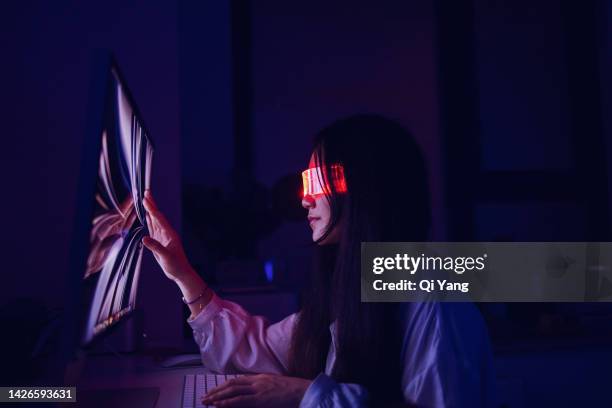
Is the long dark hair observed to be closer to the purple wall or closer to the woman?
the woman

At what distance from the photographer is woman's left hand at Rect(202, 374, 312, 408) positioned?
2.67 feet

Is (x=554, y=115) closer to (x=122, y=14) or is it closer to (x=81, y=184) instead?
(x=122, y=14)

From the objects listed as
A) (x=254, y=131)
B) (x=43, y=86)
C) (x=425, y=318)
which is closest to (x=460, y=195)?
(x=254, y=131)

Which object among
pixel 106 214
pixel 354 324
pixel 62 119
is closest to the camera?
pixel 106 214

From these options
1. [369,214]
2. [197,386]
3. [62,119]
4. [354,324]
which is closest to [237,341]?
[197,386]

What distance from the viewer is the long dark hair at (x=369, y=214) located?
0.90 metres

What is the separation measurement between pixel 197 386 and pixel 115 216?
1.12 ft

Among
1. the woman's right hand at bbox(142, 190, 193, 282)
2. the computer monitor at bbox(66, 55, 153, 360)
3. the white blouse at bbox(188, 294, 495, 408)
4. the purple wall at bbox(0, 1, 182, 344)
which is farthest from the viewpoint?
the purple wall at bbox(0, 1, 182, 344)

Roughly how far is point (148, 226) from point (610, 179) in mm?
1573

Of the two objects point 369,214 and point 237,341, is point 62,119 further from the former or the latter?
point 369,214

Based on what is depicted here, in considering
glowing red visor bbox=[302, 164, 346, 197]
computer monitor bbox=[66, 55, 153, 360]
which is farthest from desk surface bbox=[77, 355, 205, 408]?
glowing red visor bbox=[302, 164, 346, 197]

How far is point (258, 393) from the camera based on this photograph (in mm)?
829

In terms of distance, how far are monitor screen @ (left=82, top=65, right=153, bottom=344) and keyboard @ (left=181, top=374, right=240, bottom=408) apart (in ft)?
0.55

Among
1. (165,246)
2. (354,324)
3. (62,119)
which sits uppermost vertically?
(62,119)
